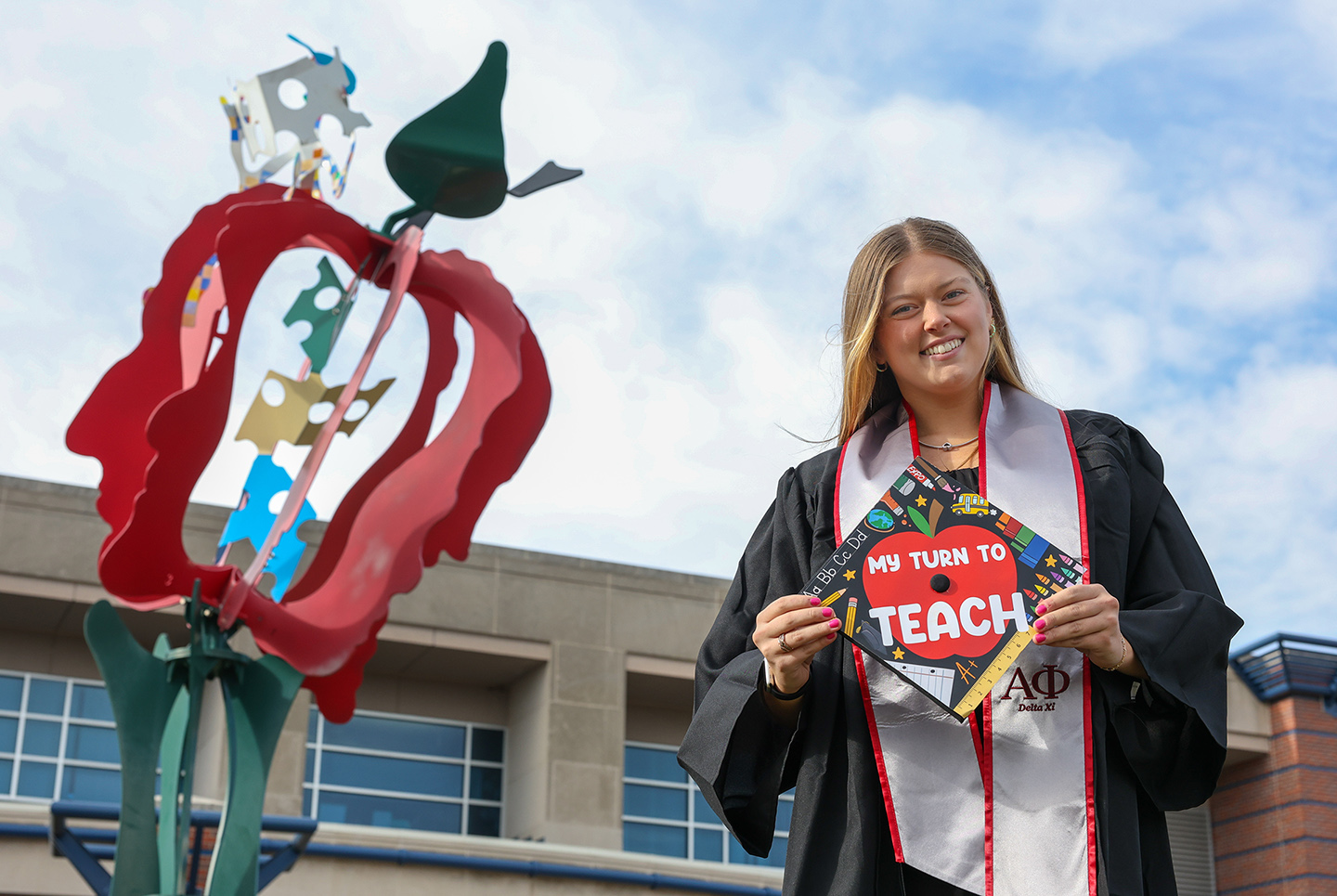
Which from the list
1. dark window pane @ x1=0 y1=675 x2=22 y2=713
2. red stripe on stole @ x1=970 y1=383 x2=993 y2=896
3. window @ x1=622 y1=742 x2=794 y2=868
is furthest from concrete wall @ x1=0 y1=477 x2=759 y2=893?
red stripe on stole @ x1=970 y1=383 x2=993 y2=896

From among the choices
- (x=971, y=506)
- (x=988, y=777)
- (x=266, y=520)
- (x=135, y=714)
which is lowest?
(x=988, y=777)

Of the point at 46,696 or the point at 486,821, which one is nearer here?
the point at 46,696

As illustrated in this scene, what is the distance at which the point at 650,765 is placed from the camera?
60.4ft

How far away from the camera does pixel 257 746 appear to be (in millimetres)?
7016

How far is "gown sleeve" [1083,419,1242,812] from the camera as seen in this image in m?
1.95

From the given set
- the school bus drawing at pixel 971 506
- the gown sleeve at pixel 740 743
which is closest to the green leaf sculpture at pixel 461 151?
the gown sleeve at pixel 740 743

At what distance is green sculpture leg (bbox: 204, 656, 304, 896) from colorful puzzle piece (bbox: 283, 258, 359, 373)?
59.6 inches

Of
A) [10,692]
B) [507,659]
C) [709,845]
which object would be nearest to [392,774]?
[507,659]

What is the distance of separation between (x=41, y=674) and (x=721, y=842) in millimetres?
8262

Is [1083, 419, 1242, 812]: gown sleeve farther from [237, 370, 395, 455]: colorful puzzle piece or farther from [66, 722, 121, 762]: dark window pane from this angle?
[66, 722, 121, 762]: dark window pane

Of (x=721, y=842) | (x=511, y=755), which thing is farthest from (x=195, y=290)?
(x=721, y=842)

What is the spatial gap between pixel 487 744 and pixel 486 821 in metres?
0.95

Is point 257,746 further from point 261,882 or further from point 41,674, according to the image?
point 41,674

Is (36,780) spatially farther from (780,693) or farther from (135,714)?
(780,693)
